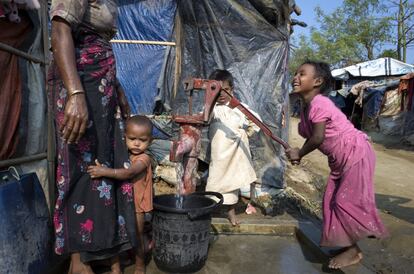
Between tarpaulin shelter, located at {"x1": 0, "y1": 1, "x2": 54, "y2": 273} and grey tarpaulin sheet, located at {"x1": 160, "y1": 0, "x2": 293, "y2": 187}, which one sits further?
grey tarpaulin sheet, located at {"x1": 160, "y1": 0, "x2": 293, "y2": 187}

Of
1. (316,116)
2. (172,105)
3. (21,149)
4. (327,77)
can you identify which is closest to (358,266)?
(316,116)

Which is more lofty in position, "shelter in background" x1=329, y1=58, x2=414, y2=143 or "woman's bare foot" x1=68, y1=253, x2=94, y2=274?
"shelter in background" x1=329, y1=58, x2=414, y2=143

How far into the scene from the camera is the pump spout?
2.71 meters

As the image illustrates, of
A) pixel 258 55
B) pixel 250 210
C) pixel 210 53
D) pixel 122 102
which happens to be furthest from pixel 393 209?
pixel 122 102

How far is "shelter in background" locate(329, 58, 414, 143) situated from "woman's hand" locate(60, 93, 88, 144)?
11.9m

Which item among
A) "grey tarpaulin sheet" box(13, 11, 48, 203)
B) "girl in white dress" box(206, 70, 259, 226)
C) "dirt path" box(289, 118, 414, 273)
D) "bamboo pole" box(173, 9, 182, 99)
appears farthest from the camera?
"bamboo pole" box(173, 9, 182, 99)

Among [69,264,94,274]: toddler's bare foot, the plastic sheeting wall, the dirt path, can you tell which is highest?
the plastic sheeting wall

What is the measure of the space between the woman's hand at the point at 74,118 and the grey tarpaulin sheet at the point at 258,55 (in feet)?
10.4

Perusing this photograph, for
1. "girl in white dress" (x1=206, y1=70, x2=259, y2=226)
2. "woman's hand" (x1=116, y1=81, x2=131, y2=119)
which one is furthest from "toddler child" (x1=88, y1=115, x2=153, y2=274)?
"girl in white dress" (x1=206, y1=70, x2=259, y2=226)

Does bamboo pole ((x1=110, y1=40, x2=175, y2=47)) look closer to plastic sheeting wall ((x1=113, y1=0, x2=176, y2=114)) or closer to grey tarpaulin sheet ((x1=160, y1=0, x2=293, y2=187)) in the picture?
plastic sheeting wall ((x1=113, y1=0, x2=176, y2=114))

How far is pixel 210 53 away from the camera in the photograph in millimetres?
4934

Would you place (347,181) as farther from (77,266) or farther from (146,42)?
(146,42)

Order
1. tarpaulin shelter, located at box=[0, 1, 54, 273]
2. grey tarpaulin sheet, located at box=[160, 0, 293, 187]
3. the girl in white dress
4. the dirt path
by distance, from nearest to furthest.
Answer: tarpaulin shelter, located at box=[0, 1, 54, 273]
the dirt path
the girl in white dress
grey tarpaulin sheet, located at box=[160, 0, 293, 187]

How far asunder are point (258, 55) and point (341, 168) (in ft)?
7.91
